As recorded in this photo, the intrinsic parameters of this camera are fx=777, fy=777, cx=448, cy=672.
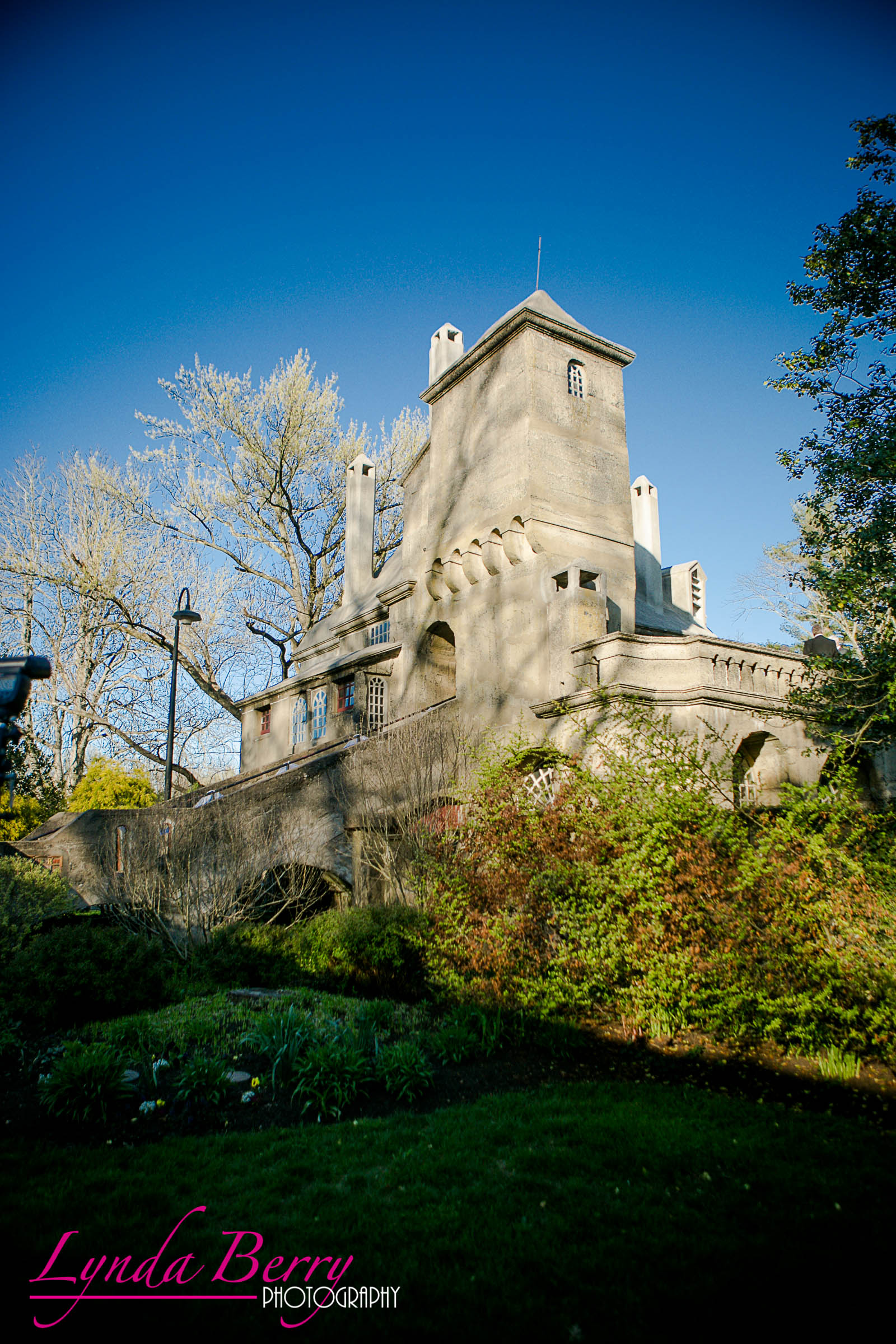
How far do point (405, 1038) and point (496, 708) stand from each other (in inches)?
358

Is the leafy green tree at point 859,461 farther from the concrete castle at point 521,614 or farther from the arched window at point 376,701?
the arched window at point 376,701

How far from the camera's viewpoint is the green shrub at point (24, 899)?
9492mm

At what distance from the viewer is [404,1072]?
6.57 m

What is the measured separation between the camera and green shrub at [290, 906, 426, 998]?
10.3 metres

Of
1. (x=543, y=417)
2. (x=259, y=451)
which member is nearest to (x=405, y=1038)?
(x=543, y=417)

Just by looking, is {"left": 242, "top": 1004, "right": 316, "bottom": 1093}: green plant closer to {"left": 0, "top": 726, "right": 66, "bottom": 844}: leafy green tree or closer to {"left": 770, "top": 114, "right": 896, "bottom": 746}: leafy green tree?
{"left": 770, "top": 114, "right": 896, "bottom": 746}: leafy green tree

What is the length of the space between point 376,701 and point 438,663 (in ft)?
7.35

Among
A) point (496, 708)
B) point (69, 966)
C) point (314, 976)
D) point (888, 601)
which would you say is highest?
point (888, 601)

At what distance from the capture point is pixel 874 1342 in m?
3.27

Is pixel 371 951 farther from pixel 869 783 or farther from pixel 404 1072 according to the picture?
pixel 869 783

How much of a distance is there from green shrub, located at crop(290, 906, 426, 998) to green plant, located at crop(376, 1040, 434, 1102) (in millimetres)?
2970

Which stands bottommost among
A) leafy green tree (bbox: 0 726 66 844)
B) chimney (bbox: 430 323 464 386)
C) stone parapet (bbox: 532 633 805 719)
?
leafy green tree (bbox: 0 726 66 844)

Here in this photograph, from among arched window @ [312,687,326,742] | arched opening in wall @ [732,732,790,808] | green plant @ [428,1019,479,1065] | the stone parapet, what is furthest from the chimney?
green plant @ [428,1019,479,1065]

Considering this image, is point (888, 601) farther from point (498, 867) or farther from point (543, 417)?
point (543, 417)
